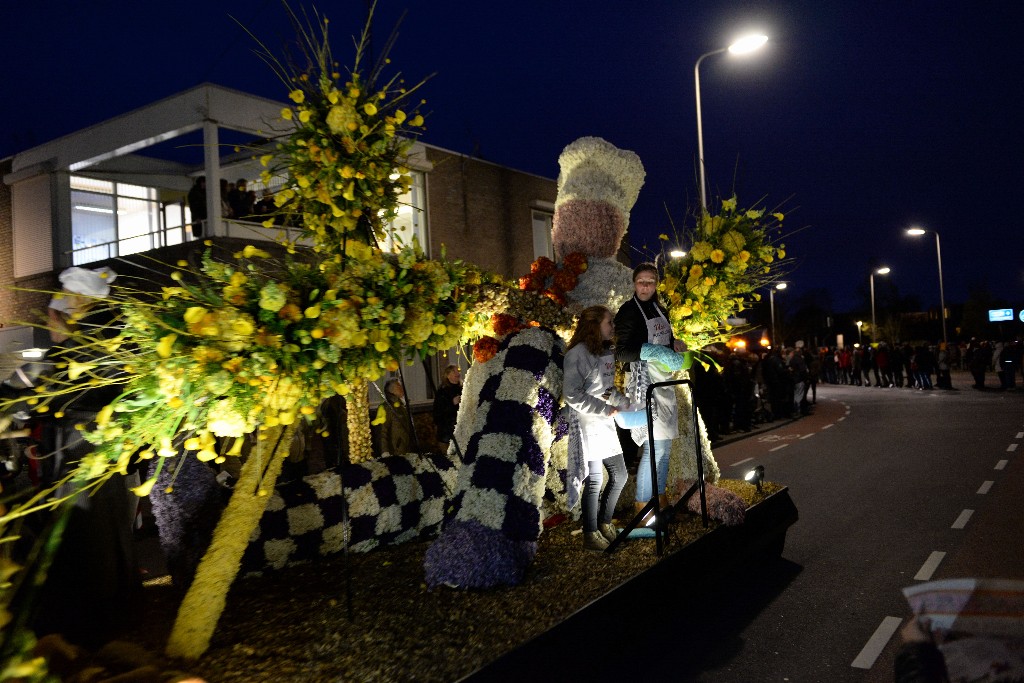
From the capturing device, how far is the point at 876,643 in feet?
14.5

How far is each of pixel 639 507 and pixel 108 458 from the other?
3.40 metres

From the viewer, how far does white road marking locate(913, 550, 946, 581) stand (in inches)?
215

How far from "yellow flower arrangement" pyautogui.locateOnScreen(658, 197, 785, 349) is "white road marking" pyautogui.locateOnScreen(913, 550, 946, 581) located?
7.81ft

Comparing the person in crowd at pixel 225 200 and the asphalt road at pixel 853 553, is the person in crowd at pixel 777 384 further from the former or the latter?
the person in crowd at pixel 225 200

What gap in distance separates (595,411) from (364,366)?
6.28ft

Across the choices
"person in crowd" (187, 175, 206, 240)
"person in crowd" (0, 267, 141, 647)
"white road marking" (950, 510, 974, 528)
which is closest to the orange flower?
"person in crowd" (0, 267, 141, 647)

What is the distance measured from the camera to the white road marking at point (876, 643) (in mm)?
4152

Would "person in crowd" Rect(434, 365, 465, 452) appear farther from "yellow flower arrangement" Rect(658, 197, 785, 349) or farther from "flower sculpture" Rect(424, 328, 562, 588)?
"flower sculpture" Rect(424, 328, 562, 588)

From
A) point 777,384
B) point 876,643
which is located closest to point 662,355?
point 876,643

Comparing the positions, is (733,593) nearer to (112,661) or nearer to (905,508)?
(905,508)

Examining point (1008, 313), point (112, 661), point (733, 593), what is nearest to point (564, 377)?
point (733, 593)

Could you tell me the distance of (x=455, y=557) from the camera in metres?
4.16

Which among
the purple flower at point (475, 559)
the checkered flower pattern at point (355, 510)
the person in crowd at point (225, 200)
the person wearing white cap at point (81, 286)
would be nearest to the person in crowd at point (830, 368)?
the person in crowd at point (225, 200)

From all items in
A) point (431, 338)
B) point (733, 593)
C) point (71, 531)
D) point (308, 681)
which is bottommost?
point (733, 593)
